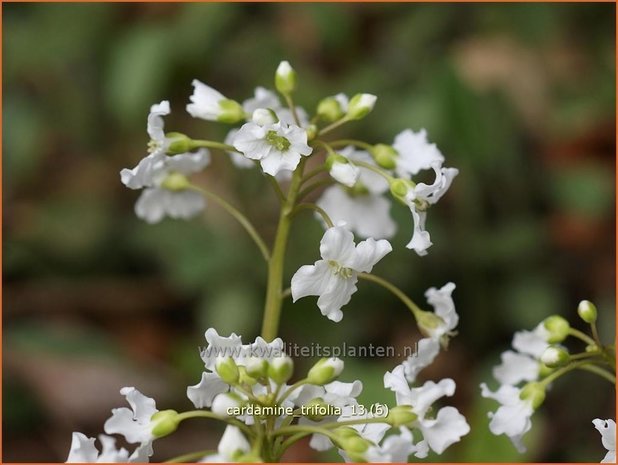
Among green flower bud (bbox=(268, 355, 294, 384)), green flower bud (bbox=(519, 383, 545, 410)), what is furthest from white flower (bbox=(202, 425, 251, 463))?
green flower bud (bbox=(519, 383, 545, 410))

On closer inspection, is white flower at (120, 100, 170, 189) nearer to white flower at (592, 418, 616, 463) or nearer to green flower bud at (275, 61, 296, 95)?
green flower bud at (275, 61, 296, 95)

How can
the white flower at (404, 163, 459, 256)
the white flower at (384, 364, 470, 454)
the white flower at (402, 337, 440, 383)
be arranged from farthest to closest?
the white flower at (402, 337, 440, 383) → the white flower at (404, 163, 459, 256) → the white flower at (384, 364, 470, 454)

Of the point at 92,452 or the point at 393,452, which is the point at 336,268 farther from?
the point at 92,452

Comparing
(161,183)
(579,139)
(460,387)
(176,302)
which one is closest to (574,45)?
(579,139)

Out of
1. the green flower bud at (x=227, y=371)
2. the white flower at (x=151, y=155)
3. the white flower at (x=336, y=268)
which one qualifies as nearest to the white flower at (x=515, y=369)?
the white flower at (x=336, y=268)

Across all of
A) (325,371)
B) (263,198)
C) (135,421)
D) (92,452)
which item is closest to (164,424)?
(135,421)

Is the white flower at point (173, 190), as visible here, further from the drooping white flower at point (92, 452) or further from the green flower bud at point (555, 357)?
the green flower bud at point (555, 357)
